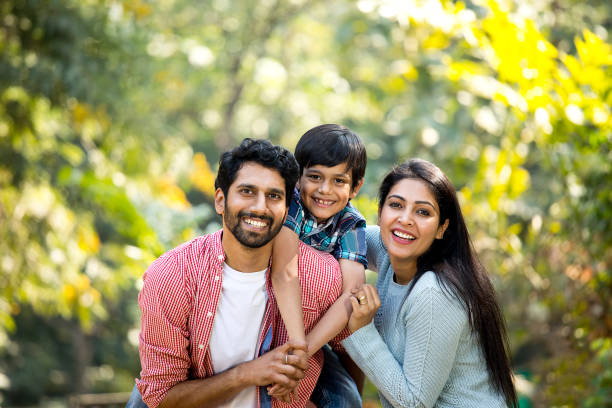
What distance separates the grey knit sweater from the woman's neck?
5.2 inches

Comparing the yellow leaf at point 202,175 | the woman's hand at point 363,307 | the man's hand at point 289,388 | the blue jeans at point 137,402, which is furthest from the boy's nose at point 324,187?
the yellow leaf at point 202,175

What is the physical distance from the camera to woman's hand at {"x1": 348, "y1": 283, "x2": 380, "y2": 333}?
2.65 meters

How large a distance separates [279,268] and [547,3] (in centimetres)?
505

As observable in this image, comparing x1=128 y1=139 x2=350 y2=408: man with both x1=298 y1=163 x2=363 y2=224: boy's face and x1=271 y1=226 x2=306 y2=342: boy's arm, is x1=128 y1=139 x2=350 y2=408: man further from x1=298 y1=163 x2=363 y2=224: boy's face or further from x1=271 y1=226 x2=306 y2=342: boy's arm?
x1=298 y1=163 x2=363 y2=224: boy's face

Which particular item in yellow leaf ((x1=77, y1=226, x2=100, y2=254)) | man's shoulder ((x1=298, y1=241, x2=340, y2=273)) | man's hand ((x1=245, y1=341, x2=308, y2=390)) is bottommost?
yellow leaf ((x1=77, y1=226, x2=100, y2=254))

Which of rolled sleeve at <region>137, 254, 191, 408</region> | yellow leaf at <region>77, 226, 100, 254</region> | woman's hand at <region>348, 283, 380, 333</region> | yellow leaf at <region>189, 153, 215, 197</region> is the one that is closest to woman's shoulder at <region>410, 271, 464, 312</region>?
woman's hand at <region>348, 283, 380, 333</region>

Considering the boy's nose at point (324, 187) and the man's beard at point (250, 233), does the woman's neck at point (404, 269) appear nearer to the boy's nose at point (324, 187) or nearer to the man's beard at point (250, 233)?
the boy's nose at point (324, 187)

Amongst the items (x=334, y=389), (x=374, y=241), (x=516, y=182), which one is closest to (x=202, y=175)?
(x=516, y=182)

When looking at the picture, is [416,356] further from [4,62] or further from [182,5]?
[182,5]

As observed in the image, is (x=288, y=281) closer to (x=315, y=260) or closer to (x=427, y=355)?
(x=315, y=260)

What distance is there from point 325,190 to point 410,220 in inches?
16.1

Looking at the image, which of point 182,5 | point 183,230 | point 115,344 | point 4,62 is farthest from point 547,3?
point 115,344

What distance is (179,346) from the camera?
8.50ft

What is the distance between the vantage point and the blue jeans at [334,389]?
9.79 feet
